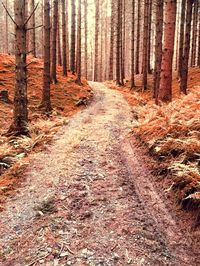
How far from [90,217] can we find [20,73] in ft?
20.4

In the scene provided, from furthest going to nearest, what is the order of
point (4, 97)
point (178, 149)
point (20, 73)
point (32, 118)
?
point (4, 97)
point (32, 118)
point (20, 73)
point (178, 149)

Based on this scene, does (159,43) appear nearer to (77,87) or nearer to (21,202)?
(77,87)

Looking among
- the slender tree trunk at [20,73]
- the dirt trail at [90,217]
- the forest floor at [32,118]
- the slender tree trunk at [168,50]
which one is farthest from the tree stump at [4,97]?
the dirt trail at [90,217]

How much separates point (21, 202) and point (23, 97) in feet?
16.2

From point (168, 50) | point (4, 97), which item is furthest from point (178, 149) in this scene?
point (4, 97)

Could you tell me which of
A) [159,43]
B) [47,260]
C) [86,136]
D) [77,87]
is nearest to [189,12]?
[159,43]

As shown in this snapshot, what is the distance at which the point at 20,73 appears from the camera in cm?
1002

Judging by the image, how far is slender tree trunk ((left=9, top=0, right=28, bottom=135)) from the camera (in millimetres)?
9781

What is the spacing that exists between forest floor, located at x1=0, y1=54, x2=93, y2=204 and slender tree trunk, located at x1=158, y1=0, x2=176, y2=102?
4073mm

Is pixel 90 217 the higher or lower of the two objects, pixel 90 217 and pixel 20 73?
the lower

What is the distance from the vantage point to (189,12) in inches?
727

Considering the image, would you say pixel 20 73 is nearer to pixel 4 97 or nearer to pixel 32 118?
pixel 32 118

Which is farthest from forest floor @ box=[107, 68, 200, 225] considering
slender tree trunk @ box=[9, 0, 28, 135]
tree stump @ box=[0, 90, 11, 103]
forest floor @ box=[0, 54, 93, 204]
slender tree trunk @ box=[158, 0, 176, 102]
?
tree stump @ box=[0, 90, 11, 103]

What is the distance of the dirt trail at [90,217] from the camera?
436cm
